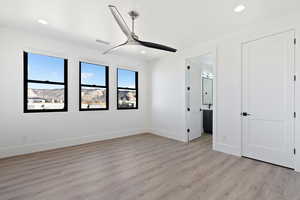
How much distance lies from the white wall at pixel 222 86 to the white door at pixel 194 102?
22cm

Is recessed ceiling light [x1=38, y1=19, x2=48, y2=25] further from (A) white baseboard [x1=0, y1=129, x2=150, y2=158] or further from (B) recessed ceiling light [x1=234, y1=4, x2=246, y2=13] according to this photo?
(B) recessed ceiling light [x1=234, y1=4, x2=246, y2=13]

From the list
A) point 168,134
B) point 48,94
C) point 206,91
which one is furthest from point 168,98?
point 48,94

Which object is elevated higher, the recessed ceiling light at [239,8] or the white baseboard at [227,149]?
the recessed ceiling light at [239,8]

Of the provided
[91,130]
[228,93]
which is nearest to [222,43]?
[228,93]

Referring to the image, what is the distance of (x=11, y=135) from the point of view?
323 cm

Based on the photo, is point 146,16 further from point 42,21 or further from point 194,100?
point 194,100

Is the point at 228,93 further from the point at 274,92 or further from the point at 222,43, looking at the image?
the point at 222,43

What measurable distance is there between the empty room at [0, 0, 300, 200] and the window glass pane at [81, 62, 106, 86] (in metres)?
0.03

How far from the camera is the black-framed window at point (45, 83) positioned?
3498 millimetres

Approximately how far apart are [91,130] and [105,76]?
175 centimetres

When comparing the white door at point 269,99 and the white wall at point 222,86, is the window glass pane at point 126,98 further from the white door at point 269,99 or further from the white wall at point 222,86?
the white door at point 269,99

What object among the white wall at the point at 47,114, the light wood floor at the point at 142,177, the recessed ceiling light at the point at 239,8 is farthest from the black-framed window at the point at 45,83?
the recessed ceiling light at the point at 239,8

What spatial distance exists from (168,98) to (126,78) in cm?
169

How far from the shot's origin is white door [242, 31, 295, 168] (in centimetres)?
262
